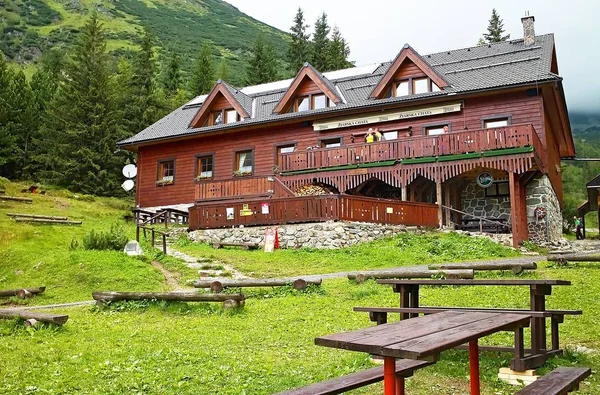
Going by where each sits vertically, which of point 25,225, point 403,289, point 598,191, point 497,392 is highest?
point 598,191

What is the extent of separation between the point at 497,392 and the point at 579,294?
5938mm

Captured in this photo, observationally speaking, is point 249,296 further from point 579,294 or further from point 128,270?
point 579,294

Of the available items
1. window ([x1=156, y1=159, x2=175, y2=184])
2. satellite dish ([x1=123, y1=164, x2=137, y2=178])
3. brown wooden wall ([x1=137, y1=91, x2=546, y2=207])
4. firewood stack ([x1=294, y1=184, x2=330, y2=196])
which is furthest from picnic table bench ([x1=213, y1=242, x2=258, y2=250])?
satellite dish ([x1=123, y1=164, x2=137, y2=178])

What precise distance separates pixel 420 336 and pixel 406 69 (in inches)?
945

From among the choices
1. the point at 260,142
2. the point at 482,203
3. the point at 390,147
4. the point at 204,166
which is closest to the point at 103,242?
the point at 390,147

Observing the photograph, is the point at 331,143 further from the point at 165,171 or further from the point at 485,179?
the point at 165,171

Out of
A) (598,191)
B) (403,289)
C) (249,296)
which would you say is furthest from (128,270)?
(598,191)

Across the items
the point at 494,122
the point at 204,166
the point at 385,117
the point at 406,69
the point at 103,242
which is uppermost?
the point at 406,69

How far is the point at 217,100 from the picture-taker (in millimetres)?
30812

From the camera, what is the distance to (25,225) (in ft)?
75.3

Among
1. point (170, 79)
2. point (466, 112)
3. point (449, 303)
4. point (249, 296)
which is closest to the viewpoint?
point (449, 303)

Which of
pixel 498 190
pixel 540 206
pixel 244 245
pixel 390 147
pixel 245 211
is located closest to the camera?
pixel 244 245

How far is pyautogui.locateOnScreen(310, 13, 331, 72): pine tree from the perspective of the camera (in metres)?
56.2

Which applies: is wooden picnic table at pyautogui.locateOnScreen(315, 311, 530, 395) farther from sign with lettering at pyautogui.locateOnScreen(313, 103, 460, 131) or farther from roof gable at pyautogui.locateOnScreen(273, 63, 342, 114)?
roof gable at pyautogui.locateOnScreen(273, 63, 342, 114)
